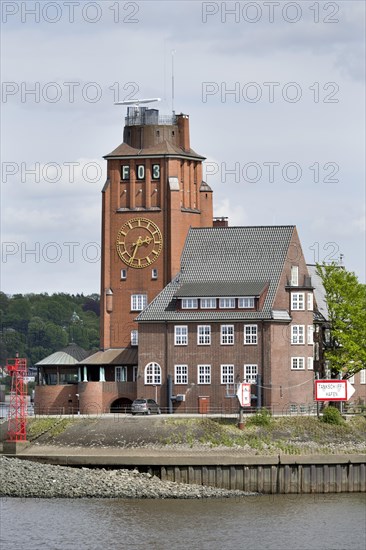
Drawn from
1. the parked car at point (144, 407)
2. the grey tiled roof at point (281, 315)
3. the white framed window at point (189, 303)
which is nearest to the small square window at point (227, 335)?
the white framed window at point (189, 303)

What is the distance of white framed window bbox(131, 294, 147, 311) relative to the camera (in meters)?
134

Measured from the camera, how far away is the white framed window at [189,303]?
128m

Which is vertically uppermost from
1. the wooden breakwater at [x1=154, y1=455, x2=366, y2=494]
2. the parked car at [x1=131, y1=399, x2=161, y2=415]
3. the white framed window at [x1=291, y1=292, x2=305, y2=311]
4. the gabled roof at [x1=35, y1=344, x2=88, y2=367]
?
the white framed window at [x1=291, y1=292, x2=305, y2=311]

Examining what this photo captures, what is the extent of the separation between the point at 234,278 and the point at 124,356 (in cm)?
1015

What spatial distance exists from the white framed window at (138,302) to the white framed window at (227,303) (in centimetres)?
853

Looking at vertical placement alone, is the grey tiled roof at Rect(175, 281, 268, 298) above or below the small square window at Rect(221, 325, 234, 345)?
above

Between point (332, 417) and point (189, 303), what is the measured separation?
14.7m

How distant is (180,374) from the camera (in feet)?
420

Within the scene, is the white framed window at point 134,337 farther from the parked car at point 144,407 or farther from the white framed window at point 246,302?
the white framed window at point 246,302

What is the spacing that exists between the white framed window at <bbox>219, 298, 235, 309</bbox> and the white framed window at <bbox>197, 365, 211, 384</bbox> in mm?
4293

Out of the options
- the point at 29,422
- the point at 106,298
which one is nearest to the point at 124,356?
the point at 106,298

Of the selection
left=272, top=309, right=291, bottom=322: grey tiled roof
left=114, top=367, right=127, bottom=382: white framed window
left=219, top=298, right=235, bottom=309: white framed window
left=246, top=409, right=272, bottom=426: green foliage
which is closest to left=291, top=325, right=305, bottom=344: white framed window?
left=272, top=309, right=291, bottom=322: grey tiled roof

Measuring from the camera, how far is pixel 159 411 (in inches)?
4968

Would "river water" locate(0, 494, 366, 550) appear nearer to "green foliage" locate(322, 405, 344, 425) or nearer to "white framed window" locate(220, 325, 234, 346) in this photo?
"green foliage" locate(322, 405, 344, 425)
